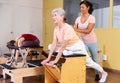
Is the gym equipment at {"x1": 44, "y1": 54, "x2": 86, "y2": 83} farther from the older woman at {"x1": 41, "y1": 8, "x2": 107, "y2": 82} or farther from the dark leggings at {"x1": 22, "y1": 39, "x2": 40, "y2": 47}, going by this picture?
A: the dark leggings at {"x1": 22, "y1": 39, "x2": 40, "y2": 47}

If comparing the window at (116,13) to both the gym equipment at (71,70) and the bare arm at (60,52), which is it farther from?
the bare arm at (60,52)

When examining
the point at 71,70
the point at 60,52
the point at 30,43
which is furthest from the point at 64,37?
the point at 30,43

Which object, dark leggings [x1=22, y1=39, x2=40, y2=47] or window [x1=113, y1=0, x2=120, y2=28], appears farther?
window [x1=113, y1=0, x2=120, y2=28]

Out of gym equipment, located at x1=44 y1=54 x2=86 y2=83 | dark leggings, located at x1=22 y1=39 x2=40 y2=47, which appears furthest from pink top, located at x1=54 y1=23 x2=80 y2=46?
dark leggings, located at x1=22 y1=39 x2=40 y2=47

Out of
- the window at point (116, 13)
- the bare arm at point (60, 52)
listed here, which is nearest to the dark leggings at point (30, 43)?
the bare arm at point (60, 52)

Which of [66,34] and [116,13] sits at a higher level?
[116,13]

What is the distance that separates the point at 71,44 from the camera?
253 cm

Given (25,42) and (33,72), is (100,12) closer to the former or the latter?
(25,42)

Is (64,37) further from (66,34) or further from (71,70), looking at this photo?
(71,70)

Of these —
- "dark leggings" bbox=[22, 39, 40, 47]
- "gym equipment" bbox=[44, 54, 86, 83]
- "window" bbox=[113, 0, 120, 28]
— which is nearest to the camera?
"gym equipment" bbox=[44, 54, 86, 83]

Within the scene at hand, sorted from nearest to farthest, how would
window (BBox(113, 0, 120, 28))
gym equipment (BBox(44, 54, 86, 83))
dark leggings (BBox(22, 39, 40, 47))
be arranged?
1. gym equipment (BBox(44, 54, 86, 83))
2. dark leggings (BBox(22, 39, 40, 47))
3. window (BBox(113, 0, 120, 28))

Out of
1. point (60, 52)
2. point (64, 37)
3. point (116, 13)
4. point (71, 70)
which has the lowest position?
point (71, 70)

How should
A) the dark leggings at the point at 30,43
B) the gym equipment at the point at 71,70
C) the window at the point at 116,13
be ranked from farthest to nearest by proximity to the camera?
1. the window at the point at 116,13
2. the dark leggings at the point at 30,43
3. the gym equipment at the point at 71,70

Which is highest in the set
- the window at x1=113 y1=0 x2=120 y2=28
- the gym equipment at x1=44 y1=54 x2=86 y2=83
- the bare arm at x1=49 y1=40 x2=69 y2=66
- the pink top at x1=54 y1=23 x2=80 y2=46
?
the window at x1=113 y1=0 x2=120 y2=28
